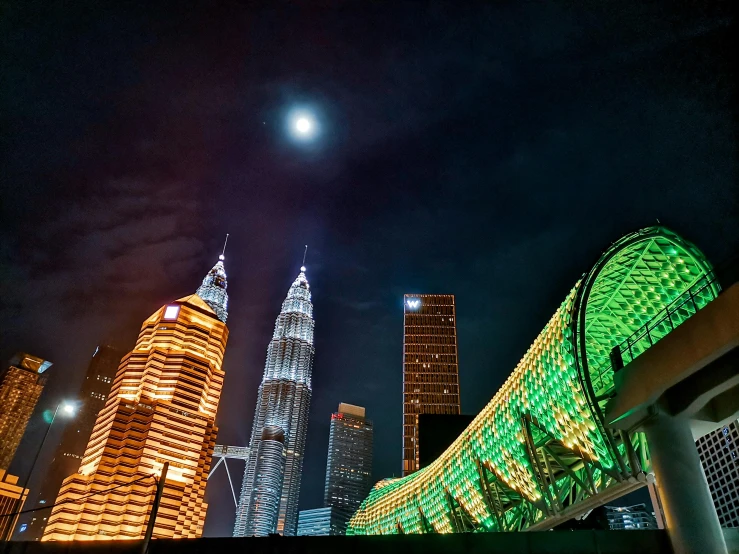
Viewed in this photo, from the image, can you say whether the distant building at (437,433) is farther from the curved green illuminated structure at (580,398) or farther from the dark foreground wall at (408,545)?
the dark foreground wall at (408,545)

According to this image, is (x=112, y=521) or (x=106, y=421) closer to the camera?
(x=112, y=521)

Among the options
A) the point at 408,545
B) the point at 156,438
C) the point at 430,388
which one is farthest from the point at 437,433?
the point at 156,438

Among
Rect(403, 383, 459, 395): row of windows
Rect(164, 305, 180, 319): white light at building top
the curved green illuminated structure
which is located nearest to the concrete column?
the curved green illuminated structure

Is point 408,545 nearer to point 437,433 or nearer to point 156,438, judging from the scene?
point 437,433

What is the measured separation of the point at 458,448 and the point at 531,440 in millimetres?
14241

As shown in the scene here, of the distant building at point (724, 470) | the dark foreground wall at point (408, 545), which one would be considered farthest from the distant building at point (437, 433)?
the dark foreground wall at point (408, 545)

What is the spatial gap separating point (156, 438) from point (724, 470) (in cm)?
15042

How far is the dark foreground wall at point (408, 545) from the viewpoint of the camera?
23438 mm

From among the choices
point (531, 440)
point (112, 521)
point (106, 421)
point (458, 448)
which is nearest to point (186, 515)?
point (112, 521)

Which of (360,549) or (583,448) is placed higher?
(583,448)

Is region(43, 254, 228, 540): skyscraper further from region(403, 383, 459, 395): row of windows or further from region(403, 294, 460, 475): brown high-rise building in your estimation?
region(403, 383, 459, 395): row of windows

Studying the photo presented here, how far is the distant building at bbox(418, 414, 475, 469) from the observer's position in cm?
10319

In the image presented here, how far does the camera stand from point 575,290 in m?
30.9

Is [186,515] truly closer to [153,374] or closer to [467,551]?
[153,374]
